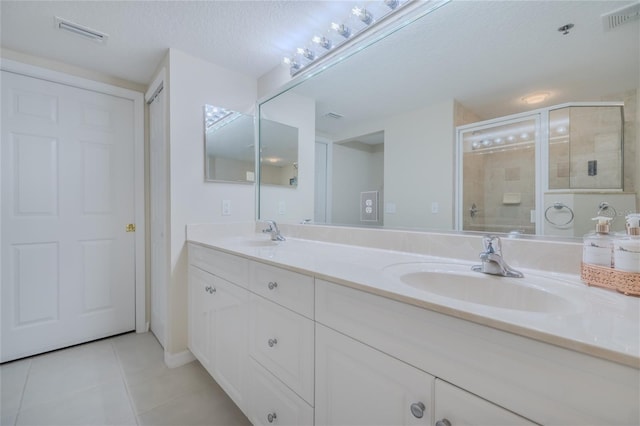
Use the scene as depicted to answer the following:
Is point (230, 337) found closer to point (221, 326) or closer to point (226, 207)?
point (221, 326)

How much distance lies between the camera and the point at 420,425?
61 centimetres

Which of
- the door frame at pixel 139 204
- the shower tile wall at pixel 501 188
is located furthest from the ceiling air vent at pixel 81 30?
the shower tile wall at pixel 501 188

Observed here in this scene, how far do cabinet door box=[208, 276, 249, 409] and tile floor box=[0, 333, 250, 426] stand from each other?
18 cm

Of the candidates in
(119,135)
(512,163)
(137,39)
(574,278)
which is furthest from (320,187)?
(119,135)

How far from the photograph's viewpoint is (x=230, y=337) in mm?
1324

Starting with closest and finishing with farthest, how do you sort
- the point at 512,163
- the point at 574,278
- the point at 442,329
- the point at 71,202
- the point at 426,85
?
the point at 442,329 < the point at 574,278 < the point at 512,163 < the point at 426,85 < the point at 71,202

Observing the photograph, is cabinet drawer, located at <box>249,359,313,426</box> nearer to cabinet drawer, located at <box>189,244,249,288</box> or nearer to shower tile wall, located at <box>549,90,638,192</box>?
cabinet drawer, located at <box>189,244,249,288</box>

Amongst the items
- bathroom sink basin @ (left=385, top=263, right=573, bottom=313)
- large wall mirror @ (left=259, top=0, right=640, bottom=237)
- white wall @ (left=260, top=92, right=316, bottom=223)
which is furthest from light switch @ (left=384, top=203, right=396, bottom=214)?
white wall @ (left=260, top=92, right=316, bottom=223)

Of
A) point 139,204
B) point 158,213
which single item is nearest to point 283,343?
point 158,213

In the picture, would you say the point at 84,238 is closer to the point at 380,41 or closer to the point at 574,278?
the point at 380,41

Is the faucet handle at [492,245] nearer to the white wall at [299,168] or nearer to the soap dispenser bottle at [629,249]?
the soap dispenser bottle at [629,249]

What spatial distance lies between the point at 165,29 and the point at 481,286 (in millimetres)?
2004

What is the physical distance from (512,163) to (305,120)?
4.20ft

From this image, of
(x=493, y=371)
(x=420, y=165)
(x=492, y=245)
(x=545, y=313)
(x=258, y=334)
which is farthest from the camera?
(x=420, y=165)
